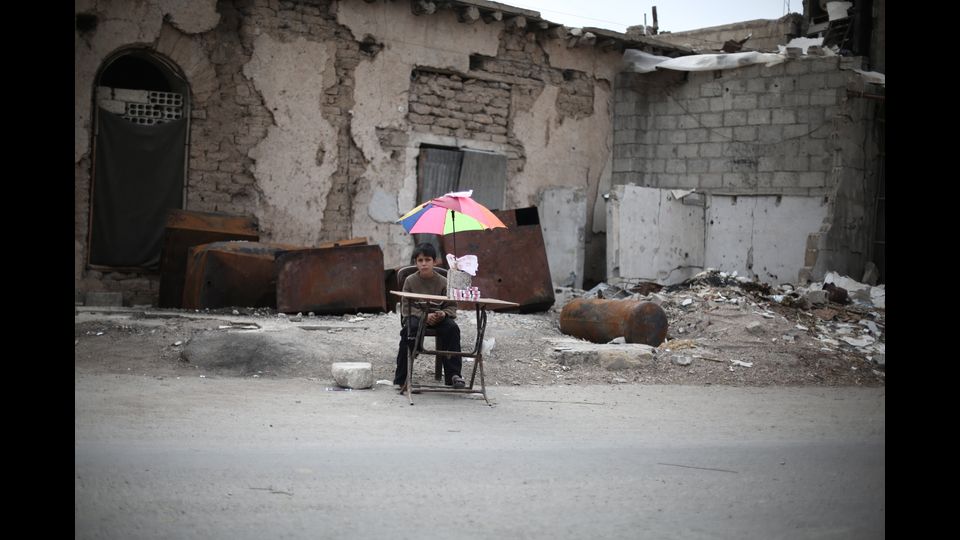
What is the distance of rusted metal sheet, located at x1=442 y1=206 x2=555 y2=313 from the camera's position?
12078 millimetres

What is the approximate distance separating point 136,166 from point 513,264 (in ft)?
17.4

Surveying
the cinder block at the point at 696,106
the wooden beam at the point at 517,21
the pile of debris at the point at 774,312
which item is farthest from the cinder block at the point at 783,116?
the wooden beam at the point at 517,21

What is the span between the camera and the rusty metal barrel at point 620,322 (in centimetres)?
1045

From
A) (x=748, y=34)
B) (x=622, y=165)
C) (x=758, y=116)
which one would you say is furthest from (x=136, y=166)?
(x=748, y=34)

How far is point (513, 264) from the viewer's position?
40.0ft

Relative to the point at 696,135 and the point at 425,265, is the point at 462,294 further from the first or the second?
the point at 696,135

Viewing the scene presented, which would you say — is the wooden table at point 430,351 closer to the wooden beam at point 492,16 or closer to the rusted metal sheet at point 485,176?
the rusted metal sheet at point 485,176

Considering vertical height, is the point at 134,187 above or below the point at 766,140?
below

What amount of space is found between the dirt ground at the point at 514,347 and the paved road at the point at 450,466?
71 cm

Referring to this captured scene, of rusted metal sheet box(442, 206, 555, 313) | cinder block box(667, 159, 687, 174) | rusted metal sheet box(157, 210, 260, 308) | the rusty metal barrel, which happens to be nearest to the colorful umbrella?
the rusty metal barrel

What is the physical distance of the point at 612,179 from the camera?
680 inches

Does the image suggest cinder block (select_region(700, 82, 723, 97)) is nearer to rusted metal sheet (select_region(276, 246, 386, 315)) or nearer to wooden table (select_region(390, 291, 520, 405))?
rusted metal sheet (select_region(276, 246, 386, 315))

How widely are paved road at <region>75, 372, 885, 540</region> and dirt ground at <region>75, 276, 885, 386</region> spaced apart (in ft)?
2.34

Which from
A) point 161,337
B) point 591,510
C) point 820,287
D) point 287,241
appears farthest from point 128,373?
point 820,287
